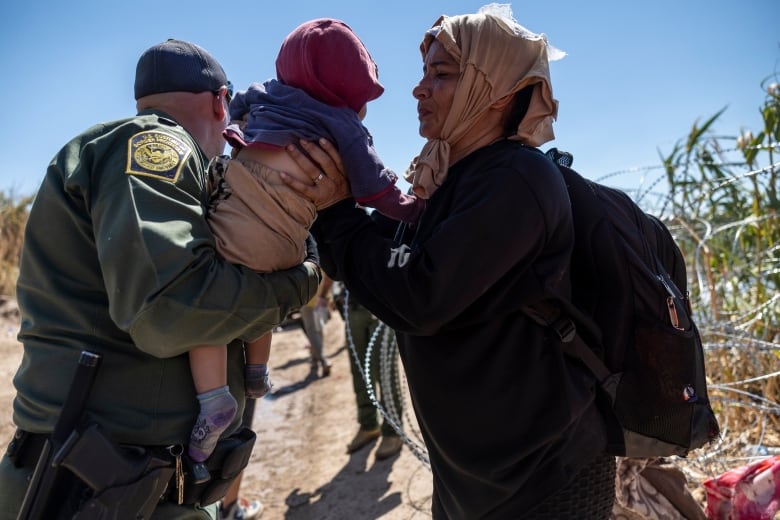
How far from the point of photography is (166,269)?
1519 millimetres

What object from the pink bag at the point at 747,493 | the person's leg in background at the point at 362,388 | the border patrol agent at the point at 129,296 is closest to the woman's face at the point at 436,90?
the border patrol agent at the point at 129,296

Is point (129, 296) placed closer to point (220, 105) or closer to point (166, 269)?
point (166, 269)

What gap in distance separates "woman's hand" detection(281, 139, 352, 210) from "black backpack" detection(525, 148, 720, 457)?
679 mm

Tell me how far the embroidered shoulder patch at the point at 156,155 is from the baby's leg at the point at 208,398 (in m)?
0.48

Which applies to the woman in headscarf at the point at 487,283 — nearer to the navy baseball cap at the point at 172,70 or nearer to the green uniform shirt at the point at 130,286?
the green uniform shirt at the point at 130,286

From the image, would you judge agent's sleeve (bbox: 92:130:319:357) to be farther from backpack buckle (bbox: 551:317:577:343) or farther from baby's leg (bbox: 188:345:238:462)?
backpack buckle (bbox: 551:317:577:343)

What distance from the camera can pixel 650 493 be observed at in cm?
273

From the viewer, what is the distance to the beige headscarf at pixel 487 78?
5.99 feet

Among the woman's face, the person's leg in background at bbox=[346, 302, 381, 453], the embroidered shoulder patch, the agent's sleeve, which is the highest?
the woman's face

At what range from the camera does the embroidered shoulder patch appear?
1.62m

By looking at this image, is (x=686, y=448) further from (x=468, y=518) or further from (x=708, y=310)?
(x=708, y=310)

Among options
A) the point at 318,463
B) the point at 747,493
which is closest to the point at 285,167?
the point at 747,493

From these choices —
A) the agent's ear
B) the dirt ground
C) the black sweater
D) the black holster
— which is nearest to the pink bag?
the black sweater

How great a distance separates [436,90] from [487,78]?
18 cm
